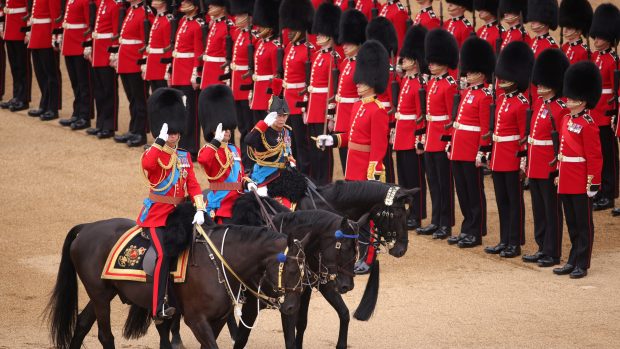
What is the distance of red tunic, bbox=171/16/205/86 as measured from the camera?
14.0 metres

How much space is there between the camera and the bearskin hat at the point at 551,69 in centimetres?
1095

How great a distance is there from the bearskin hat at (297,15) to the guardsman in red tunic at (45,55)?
362 centimetres

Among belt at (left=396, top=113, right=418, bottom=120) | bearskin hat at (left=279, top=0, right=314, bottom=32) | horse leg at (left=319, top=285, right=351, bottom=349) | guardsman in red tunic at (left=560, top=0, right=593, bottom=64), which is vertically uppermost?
guardsman in red tunic at (left=560, top=0, right=593, bottom=64)

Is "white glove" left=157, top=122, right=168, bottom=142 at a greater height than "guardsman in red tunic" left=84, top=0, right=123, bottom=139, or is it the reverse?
"white glove" left=157, top=122, right=168, bottom=142

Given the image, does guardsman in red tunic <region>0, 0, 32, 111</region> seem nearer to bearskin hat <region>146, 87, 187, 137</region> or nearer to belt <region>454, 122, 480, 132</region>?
belt <region>454, 122, 480, 132</region>

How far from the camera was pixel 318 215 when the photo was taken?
27.2 ft

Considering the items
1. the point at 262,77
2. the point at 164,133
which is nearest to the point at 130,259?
the point at 164,133

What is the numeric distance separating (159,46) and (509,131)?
180 inches

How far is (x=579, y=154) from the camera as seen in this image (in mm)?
10539

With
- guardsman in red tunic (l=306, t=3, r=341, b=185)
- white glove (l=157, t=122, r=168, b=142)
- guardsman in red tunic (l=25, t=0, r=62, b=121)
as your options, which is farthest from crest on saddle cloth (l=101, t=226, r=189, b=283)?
guardsman in red tunic (l=25, t=0, r=62, b=121)

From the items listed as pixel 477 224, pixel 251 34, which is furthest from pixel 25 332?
pixel 251 34

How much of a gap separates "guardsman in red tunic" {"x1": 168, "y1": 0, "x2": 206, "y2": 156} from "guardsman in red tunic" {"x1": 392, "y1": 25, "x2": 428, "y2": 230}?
2.75 m

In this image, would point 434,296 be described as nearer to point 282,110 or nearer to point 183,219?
point 282,110

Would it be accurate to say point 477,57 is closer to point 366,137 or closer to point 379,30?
point 379,30
